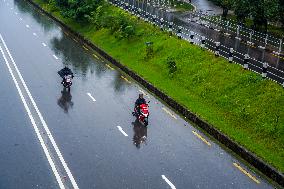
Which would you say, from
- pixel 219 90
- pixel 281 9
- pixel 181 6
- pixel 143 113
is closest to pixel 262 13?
pixel 281 9

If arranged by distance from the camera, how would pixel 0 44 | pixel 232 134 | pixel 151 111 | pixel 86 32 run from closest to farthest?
pixel 232 134 → pixel 151 111 → pixel 0 44 → pixel 86 32

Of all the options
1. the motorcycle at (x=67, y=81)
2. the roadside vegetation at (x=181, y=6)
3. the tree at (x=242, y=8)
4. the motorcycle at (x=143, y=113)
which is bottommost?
the roadside vegetation at (x=181, y=6)

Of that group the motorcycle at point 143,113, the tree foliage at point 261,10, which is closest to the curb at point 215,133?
the motorcycle at point 143,113

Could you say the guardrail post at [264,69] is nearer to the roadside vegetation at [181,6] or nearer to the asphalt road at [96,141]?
the asphalt road at [96,141]

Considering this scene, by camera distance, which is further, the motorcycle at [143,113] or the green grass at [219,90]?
the motorcycle at [143,113]

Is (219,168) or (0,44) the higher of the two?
(219,168)

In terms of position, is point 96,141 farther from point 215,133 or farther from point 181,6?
point 181,6

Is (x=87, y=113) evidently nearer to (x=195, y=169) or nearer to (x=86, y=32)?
(x=195, y=169)

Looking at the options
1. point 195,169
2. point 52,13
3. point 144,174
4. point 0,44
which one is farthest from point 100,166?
point 52,13

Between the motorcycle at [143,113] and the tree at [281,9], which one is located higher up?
the tree at [281,9]

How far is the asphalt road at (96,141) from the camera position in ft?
53.9

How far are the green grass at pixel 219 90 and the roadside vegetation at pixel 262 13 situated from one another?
342 inches

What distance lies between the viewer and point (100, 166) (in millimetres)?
17219

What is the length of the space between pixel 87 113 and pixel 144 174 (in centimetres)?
690
